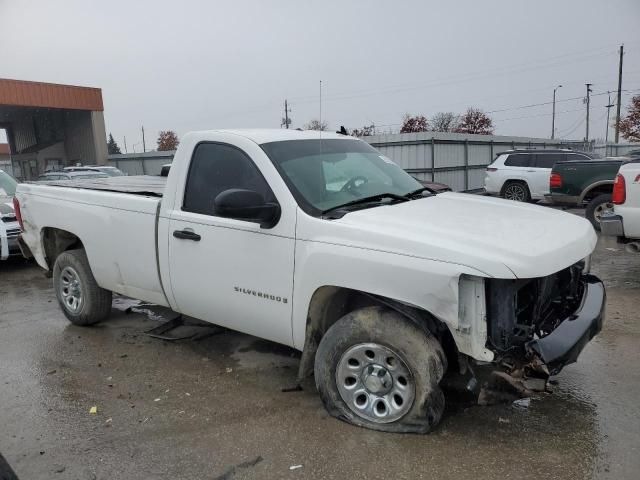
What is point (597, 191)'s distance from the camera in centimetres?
1121

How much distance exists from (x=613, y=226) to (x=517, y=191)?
10063 mm

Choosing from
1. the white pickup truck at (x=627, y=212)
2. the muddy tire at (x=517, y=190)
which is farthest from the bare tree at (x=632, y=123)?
the white pickup truck at (x=627, y=212)

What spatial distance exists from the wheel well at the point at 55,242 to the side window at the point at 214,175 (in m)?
2.05

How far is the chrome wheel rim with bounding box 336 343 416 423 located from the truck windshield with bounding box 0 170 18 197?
26.6 ft

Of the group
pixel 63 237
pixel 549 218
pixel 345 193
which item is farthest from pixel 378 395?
pixel 63 237

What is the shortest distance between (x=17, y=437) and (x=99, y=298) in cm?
206

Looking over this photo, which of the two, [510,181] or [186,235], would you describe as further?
[510,181]

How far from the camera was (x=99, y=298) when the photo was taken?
5.25 meters

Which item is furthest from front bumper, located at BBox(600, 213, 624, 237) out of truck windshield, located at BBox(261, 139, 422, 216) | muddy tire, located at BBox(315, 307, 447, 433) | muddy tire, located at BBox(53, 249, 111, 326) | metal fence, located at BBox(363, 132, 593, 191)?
metal fence, located at BBox(363, 132, 593, 191)

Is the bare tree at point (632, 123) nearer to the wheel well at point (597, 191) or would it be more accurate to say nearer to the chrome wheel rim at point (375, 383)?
the wheel well at point (597, 191)

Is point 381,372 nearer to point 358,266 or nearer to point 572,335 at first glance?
point 358,266

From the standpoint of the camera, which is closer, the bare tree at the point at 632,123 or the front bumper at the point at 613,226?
the front bumper at the point at 613,226

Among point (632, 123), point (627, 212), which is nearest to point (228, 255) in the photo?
point (627, 212)

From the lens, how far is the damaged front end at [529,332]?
2814 millimetres
